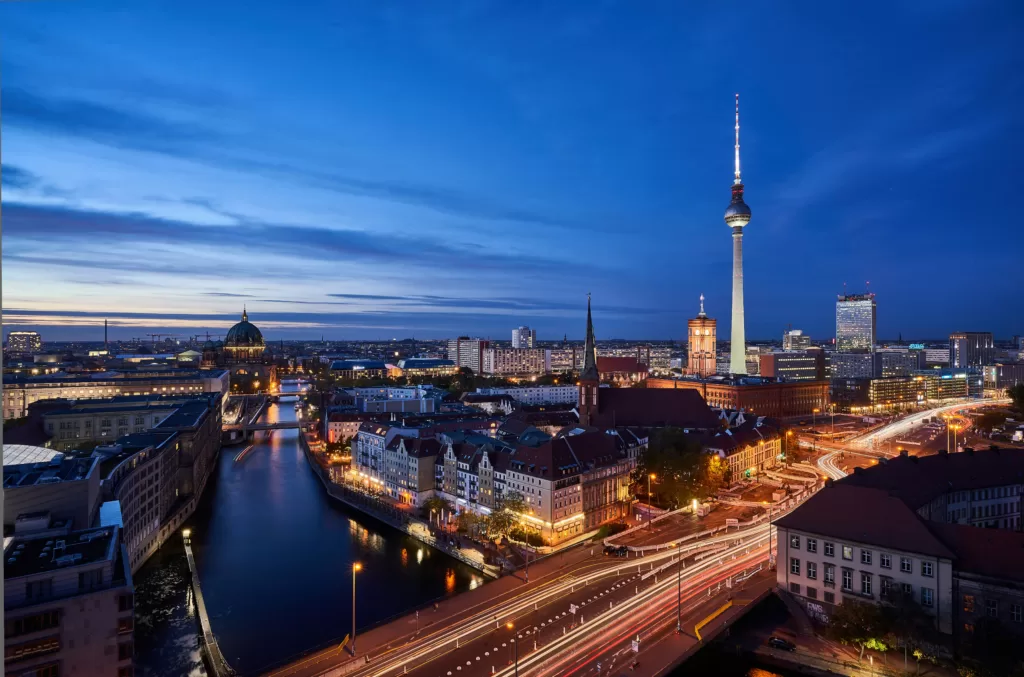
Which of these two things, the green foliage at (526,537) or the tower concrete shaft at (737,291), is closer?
the green foliage at (526,537)

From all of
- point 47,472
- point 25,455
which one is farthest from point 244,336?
point 47,472

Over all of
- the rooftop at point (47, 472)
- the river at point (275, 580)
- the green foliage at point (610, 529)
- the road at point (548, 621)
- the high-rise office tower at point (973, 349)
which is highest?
the high-rise office tower at point (973, 349)

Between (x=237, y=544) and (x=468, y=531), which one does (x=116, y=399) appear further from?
(x=468, y=531)

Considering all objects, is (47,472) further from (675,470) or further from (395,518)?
(675,470)

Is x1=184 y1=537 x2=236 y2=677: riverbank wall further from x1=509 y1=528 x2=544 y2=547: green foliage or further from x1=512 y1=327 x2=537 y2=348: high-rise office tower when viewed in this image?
x1=512 y1=327 x2=537 y2=348: high-rise office tower

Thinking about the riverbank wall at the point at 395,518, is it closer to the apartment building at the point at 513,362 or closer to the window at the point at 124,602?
the window at the point at 124,602

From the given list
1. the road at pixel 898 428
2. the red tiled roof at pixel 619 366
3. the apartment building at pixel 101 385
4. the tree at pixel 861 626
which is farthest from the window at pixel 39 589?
the red tiled roof at pixel 619 366
